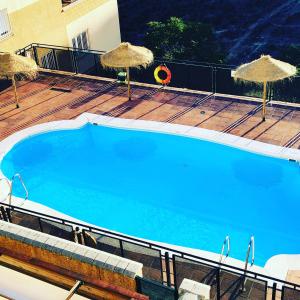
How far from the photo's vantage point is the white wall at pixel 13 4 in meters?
26.3

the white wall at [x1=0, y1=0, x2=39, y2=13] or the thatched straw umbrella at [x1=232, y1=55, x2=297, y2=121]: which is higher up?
the white wall at [x1=0, y1=0, x2=39, y2=13]

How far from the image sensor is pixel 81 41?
3203 centimetres

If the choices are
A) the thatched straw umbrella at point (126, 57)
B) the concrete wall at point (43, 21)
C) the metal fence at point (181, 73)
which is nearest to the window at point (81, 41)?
the concrete wall at point (43, 21)

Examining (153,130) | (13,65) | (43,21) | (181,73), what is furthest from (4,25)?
(153,130)

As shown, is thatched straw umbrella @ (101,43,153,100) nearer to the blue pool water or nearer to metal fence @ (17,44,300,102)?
metal fence @ (17,44,300,102)

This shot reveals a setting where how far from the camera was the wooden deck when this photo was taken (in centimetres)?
2220

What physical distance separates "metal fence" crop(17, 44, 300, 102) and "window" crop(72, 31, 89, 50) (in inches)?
38.8

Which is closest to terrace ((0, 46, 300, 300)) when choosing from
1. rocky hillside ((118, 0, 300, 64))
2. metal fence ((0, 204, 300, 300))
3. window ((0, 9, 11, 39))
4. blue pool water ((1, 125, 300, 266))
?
blue pool water ((1, 125, 300, 266))

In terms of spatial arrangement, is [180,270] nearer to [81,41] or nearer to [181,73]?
[181,73]

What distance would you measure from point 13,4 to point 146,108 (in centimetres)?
945

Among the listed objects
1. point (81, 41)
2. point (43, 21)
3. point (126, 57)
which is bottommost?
point (81, 41)

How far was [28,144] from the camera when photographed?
22.8m

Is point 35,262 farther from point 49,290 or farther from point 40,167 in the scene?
point 40,167

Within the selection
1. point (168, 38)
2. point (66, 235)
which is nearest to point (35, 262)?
point (66, 235)
